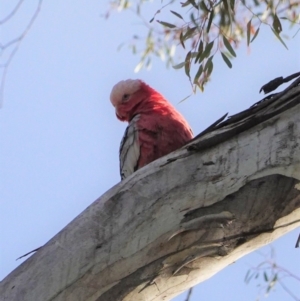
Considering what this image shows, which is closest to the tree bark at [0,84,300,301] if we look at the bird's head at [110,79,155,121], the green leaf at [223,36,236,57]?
the green leaf at [223,36,236,57]

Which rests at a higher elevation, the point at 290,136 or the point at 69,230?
the point at 69,230

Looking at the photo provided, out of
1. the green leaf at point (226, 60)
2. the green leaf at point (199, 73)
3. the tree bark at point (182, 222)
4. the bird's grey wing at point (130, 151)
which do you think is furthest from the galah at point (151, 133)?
the tree bark at point (182, 222)

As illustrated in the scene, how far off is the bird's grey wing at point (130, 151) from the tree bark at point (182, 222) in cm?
93

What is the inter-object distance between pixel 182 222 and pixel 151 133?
103 centimetres

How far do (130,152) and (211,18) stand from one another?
62 cm

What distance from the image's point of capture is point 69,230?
165 centimetres

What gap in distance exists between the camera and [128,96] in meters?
3.08

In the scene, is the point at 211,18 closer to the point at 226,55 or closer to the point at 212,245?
the point at 226,55

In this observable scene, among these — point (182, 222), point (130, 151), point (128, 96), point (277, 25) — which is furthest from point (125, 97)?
point (182, 222)

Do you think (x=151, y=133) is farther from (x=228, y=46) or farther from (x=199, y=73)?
(x=228, y=46)

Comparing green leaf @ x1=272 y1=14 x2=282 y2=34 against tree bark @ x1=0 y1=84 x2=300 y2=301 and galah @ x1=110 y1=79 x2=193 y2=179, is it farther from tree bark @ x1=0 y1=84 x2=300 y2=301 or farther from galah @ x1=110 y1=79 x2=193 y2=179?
tree bark @ x1=0 y1=84 x2=300 y2=301

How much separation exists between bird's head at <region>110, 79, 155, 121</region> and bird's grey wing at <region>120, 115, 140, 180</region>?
295mm

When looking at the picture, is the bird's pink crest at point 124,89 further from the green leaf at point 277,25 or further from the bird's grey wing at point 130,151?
the green leaf at point 277,25

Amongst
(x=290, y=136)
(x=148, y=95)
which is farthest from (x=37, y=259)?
(x=148, y=95)
